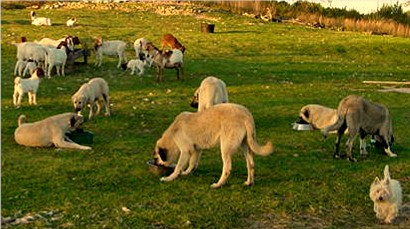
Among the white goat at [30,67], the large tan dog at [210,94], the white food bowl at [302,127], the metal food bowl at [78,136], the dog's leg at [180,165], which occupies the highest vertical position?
the large tan dog at [210,94]

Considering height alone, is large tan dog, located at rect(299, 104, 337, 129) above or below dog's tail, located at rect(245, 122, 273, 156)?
below

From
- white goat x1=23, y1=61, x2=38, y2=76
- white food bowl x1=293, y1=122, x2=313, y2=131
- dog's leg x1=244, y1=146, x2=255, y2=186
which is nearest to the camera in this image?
dog's leg x1=244, y1=146, x2=255, y2=186

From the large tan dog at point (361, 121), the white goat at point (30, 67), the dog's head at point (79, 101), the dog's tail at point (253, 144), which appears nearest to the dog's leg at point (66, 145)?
the dog's head at point (79, 101)

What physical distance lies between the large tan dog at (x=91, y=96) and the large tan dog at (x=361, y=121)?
5861 millimetres

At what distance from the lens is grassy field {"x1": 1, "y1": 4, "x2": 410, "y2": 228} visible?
8875 millimetres

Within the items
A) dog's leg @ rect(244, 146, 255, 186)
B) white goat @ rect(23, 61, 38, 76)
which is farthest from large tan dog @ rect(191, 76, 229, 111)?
white goat @ rect(23, 61, 38, 76)

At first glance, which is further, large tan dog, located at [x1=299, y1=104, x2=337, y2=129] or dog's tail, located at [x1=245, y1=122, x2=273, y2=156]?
large tan dog, located at [x1=299, y1=104, x2=337, y2=129]

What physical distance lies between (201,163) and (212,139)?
4.81 feet

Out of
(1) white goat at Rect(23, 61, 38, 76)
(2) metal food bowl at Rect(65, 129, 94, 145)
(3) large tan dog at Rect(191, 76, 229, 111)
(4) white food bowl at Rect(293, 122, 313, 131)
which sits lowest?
(4) white food bowl at Rect(293, 122, 313, 131)

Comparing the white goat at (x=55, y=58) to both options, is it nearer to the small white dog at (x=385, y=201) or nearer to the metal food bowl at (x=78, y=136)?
the metal food bowl at (x=78, y=136)

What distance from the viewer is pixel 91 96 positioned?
51.4ft

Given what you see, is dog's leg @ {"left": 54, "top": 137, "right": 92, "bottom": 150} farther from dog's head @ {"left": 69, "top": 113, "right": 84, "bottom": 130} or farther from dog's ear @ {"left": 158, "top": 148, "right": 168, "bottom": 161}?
dog's ear @ {"left": 158, "top": 148, "right": 168, "bottom": 161}

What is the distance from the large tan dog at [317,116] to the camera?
591 inches

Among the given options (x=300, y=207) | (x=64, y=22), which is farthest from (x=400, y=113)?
(x=64, y=22)
